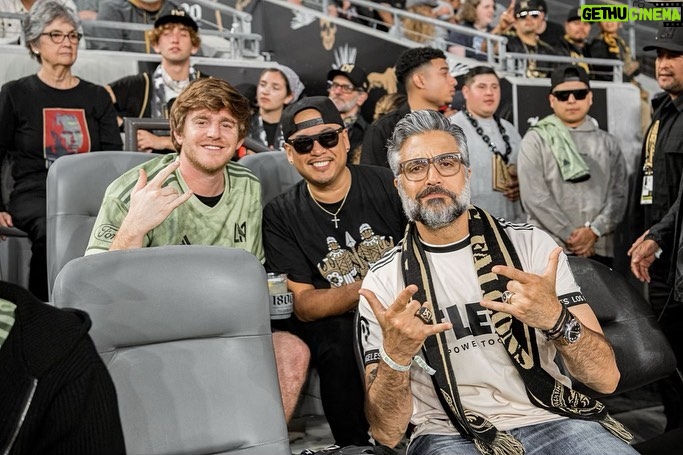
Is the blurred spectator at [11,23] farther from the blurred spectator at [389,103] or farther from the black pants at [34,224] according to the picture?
the blurred spectator at [389,103]

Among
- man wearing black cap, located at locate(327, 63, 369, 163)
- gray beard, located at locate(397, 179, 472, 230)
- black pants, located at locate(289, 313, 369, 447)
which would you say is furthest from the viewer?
man wearing black cap, located at locate(327, 63, 369, 163)

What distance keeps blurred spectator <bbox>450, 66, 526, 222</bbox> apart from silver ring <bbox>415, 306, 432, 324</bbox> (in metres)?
2.33

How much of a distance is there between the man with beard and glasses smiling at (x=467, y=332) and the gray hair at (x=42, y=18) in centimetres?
211

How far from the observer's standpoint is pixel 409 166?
2416mm

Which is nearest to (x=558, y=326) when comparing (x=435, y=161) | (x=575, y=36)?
(x=435, y=161)

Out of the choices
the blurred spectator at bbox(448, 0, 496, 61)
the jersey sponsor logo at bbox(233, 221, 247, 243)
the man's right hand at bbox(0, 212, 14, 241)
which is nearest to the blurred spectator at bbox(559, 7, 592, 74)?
the blurred spectator at bbox(448, 0, 496, 61)

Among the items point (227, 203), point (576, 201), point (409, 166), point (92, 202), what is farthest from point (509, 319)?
point (576, 201)

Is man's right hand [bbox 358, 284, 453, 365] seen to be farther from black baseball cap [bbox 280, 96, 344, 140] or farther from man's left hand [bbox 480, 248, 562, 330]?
black baseball cap [bbox 280, 96, 344, 140]

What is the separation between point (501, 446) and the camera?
2.14 metres

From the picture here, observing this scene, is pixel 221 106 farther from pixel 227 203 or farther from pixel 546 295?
pixel 546 295

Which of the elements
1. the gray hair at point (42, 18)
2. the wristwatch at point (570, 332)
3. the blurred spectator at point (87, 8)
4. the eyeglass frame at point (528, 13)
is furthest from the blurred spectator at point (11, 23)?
the wristwatch at point (570, 332)

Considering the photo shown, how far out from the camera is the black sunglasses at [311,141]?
3055mm

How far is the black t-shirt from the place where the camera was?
298cm

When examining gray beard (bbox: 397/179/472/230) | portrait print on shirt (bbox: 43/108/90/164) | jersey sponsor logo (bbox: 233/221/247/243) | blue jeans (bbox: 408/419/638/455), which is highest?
portrait print on shirt (bbox: 43/108/90/164)
